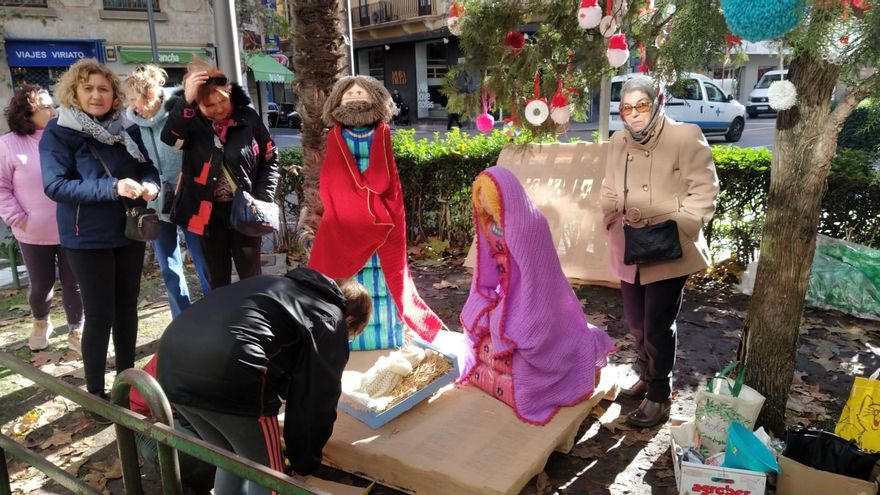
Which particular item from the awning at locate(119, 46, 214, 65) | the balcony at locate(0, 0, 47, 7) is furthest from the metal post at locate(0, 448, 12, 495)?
the balcony at locate(0, 0, 47, 7)

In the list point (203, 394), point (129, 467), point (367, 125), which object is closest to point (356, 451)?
point (203, 394)

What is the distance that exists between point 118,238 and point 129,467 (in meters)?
2.06

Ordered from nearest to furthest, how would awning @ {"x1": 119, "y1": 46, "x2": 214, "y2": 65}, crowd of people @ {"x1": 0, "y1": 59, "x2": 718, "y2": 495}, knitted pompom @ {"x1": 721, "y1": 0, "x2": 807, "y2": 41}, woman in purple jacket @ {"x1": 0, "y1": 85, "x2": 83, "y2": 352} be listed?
knitted pompom @ {"x1": 721, "y1": 0, "x2": 807, "y2": 41}
crowd of people @ {"x1": 0, "y1": 59, "x2": 718, "y2": 495}
woman in purple jacket @ {"x1": 0, "y1": 85, "x2": 83, "y2": 352}
awning @ {"x1": 119, "y1": 46, "x2": 214, "y2": 65}

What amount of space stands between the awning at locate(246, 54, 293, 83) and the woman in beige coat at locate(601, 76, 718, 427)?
81.1 ft

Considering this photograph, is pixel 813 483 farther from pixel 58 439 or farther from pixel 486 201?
pixel 58 439

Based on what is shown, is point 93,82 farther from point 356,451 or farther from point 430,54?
point 430,54

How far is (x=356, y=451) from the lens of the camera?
10.4 ft

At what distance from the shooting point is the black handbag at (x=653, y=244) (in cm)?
323

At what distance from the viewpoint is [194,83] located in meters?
3.78

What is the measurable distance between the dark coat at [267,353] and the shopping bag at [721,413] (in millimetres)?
1767

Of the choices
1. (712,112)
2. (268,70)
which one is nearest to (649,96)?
(712,112)

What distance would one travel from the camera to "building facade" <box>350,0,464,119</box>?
3003cm

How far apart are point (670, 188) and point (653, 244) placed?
1.07 feet

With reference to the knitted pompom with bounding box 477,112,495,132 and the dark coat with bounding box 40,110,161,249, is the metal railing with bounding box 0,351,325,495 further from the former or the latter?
the knitted pompom with bounding box 477,112,495,132
